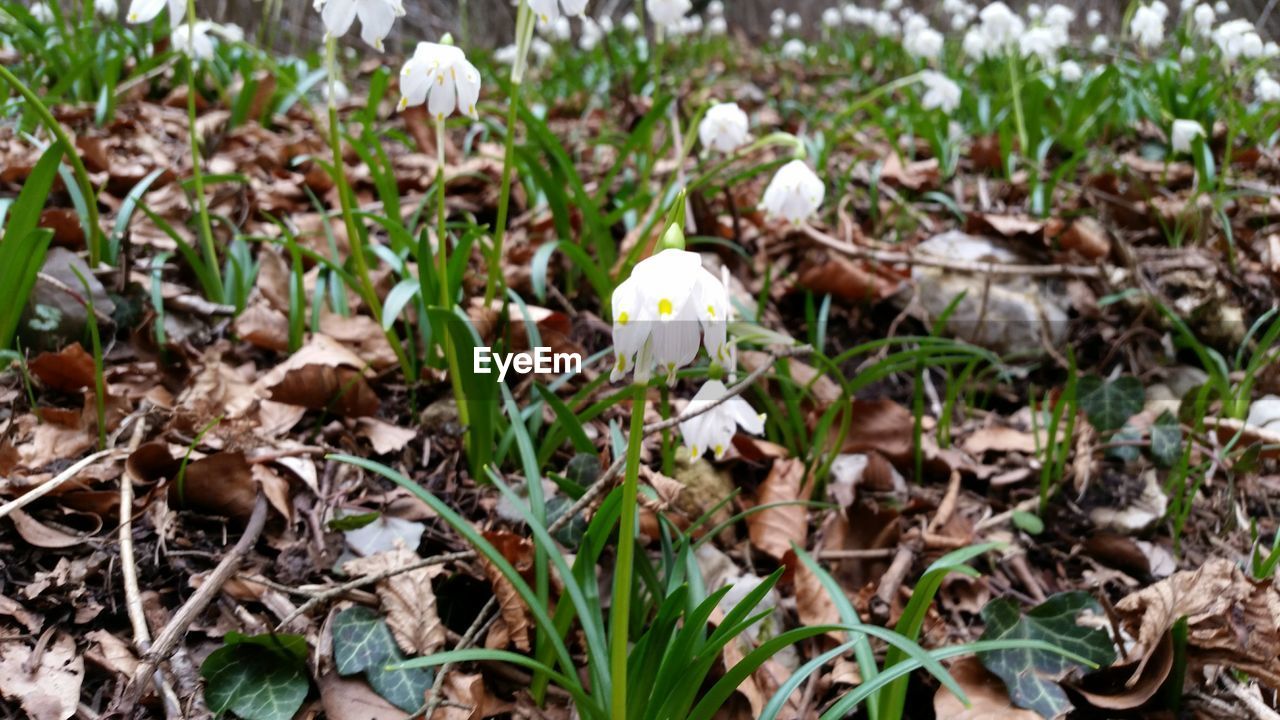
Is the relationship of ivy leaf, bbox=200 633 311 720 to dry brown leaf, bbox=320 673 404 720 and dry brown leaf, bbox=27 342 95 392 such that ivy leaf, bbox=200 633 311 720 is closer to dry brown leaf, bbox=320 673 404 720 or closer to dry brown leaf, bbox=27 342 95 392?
dry brown leaf, bbox=320 673 404 720

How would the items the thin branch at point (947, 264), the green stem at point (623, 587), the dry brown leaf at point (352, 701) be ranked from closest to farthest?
the green stem at point (623, 587) → the dry brown leaf at point (352, 701) → the thin branch at point (947, 264)

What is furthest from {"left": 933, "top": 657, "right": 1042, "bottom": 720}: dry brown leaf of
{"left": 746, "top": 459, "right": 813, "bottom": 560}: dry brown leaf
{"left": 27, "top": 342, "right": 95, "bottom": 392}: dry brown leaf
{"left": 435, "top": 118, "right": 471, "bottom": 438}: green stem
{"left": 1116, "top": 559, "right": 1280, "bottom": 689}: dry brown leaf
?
{"left": 27, "top": 342, "right": 95, "bottom": 392}: dry brown leaf

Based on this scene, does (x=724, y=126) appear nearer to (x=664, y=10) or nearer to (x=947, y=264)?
(x=664, y=10)

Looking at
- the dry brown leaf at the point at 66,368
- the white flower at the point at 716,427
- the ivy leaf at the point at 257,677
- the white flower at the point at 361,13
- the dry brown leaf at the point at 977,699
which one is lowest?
the dry brown leaf at the point at 977,699

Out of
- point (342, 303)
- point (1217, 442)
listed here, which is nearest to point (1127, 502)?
point (1217, 442)

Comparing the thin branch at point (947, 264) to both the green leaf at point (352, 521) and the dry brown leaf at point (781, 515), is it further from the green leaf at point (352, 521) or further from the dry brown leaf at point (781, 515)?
the green leaf at point (352, 521)

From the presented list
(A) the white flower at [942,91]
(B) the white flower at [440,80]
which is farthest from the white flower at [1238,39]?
(B) the white flower at [440,80]

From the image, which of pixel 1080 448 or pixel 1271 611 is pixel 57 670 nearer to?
pixel 1271 611
